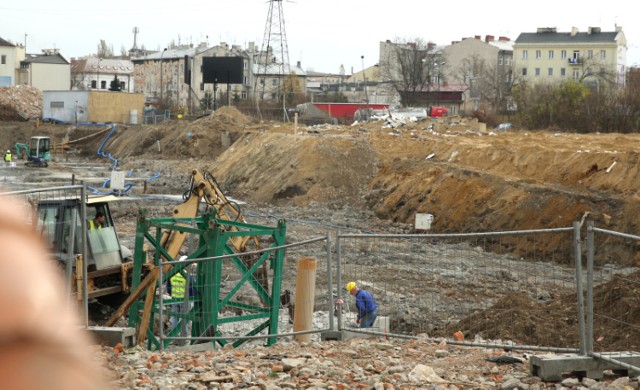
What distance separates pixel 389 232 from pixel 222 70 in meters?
52.9

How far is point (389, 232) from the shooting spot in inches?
1127

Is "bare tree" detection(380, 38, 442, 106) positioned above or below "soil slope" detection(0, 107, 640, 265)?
above

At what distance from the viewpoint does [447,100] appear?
3952 inches

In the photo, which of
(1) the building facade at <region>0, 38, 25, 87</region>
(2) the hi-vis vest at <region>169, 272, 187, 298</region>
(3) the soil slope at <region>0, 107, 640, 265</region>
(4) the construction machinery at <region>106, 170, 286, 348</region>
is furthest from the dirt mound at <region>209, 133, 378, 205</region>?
(1) the building facade at <region>0, 38, 25, 87</region>

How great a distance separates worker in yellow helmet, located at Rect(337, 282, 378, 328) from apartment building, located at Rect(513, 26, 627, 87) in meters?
95.4

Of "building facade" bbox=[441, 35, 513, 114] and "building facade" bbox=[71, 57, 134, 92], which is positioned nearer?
"building facade" bbox=[441, 35, 513, 114]

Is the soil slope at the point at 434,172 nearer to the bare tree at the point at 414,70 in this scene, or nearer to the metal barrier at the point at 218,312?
the metal barrier at the point at 218,312

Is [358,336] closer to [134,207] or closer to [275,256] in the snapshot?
[275,256]

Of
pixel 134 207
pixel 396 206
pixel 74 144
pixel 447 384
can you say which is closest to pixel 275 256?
pixel 447 384

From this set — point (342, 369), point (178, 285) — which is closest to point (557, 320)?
point (342, 369)

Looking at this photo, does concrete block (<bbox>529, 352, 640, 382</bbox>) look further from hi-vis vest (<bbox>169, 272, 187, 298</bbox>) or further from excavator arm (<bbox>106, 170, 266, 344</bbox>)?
hi-vis vest (<bbox>169, 272, 187, 298</bbox>)

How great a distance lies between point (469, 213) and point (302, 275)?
17.2 meters

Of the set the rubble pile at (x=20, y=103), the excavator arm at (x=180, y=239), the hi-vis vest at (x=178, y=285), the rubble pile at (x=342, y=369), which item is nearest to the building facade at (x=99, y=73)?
the rubble pile at (x=20, y=103)

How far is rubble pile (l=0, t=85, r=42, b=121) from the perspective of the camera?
247 feet
